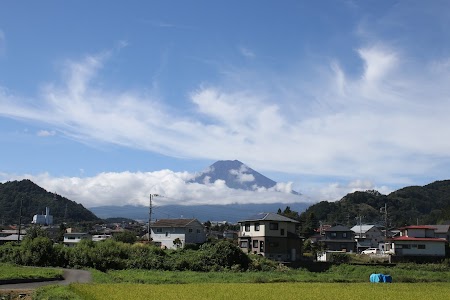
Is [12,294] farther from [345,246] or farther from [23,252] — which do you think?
[345,246]

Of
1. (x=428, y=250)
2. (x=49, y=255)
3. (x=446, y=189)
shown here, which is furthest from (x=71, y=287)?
(x=446, y=189)

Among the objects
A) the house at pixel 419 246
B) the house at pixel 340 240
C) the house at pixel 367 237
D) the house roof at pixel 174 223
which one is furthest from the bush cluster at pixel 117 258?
the house at pixel 367 237

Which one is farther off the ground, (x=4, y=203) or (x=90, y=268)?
(x=4, y=203)

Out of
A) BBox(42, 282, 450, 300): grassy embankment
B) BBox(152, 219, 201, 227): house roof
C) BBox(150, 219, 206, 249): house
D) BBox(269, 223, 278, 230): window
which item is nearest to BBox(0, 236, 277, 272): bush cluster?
BBox(269, 223, 278, 230): window

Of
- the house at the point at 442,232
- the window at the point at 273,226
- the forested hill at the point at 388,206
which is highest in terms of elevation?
the forested hill at the point at 388,206

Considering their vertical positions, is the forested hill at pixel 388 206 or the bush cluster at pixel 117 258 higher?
the forested hill at pixel 388 206

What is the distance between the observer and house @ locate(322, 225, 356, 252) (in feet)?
232

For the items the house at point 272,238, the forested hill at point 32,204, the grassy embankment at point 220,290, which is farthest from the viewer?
the forested hill at point 32,204

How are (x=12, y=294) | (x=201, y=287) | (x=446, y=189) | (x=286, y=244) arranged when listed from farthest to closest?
(x=446, y=189) → (x=286, y=244) → (x=201, y=287) → (x=12, y=294)

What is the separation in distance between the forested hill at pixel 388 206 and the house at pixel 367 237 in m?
26.2

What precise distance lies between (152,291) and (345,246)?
2149 inches

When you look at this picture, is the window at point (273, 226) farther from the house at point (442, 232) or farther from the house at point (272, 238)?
the house at point (442, 232)

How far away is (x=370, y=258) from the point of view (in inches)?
2010

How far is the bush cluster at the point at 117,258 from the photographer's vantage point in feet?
120
